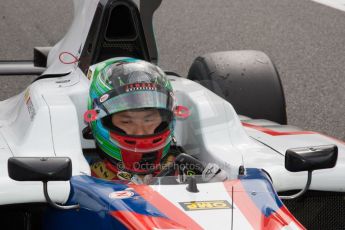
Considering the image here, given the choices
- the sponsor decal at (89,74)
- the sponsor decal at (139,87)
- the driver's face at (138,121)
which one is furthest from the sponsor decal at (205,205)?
the sponsor decal at (89,74)

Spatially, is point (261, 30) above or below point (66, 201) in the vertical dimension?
below

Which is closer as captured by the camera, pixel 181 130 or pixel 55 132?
pixel 55 132

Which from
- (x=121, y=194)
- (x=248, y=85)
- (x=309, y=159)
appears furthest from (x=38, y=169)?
(x=248, y=85)

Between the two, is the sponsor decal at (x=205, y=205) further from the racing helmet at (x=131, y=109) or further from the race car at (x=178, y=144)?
the racing helmet at (x=131, y=109)

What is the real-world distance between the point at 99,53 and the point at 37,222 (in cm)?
140

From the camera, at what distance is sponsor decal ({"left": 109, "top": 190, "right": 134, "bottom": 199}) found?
13.7 ft

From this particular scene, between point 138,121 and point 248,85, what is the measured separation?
1718 millimetres

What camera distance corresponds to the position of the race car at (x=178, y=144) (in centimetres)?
411

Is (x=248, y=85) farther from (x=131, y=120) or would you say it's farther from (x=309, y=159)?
(x=309, y=159)

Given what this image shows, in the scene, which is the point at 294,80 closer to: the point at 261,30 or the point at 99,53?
the point at 261,30

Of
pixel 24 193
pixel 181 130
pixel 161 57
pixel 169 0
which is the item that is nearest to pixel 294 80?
pixel 161 57

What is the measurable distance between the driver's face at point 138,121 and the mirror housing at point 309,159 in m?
0.67

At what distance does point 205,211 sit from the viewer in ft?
13.3

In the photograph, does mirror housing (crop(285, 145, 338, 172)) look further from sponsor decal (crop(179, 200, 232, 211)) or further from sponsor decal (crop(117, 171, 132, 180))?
sponsor decal (crop(117, 171, 132, 180))
